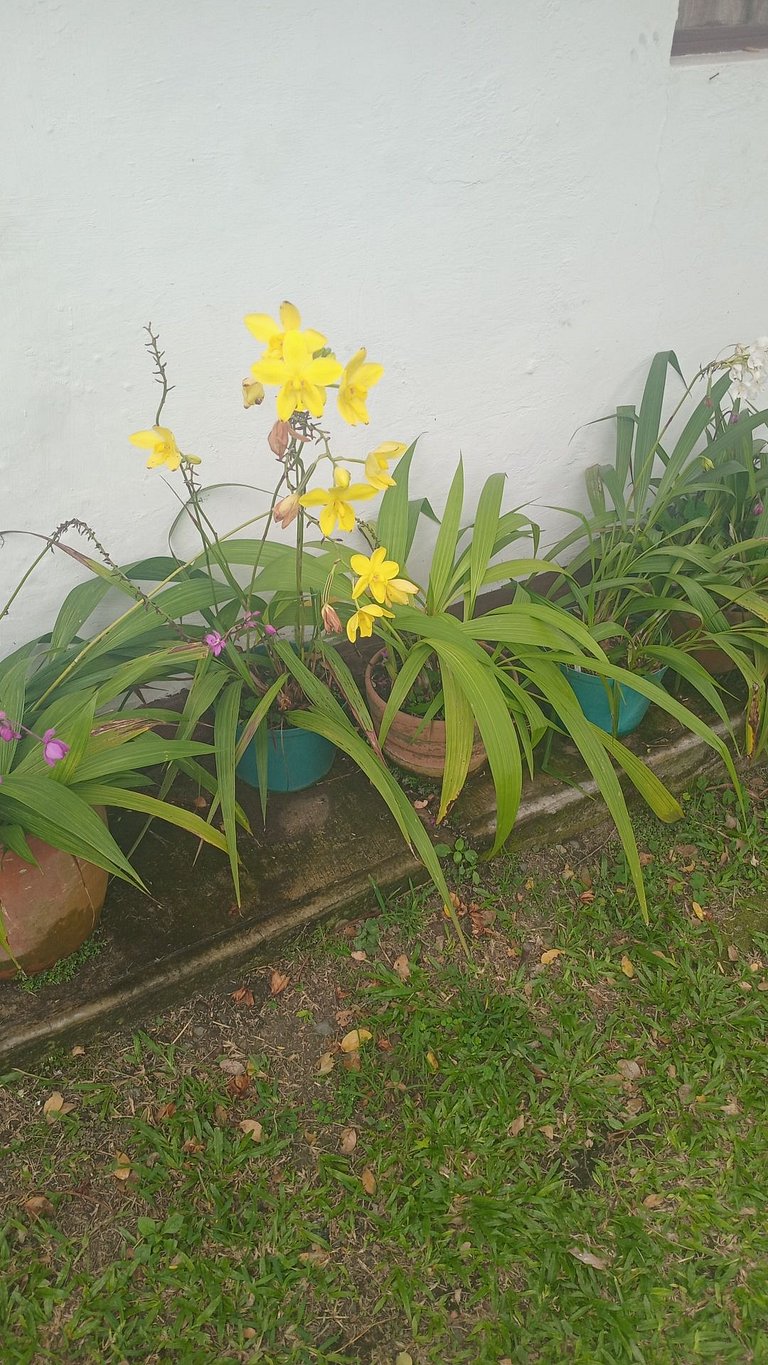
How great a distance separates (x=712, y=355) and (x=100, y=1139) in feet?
8.64

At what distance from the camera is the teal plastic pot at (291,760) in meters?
2.02

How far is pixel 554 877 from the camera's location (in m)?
2.25

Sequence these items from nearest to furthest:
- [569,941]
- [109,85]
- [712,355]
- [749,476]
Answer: [109,85] < [569,941] < [749,476] < [712,355]

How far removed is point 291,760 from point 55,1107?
0.86 meters

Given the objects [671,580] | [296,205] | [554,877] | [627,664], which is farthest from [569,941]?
[296,205]

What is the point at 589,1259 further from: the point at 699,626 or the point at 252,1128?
the point at 699,626

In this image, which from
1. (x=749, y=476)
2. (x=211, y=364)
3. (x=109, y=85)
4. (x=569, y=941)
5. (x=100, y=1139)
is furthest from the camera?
(x=749, y=476)

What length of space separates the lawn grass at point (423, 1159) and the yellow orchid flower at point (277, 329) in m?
1.33

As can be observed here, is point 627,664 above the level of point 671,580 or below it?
below

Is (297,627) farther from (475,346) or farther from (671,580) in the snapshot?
(671,580)

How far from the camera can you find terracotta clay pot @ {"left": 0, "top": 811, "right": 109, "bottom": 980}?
5.31ft

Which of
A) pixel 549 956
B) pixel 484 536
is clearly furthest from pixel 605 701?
pixel 549 956

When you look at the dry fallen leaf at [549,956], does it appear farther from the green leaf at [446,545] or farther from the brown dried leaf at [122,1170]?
the brown dried leaf at [122,1170]

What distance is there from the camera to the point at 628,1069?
1878 mm
